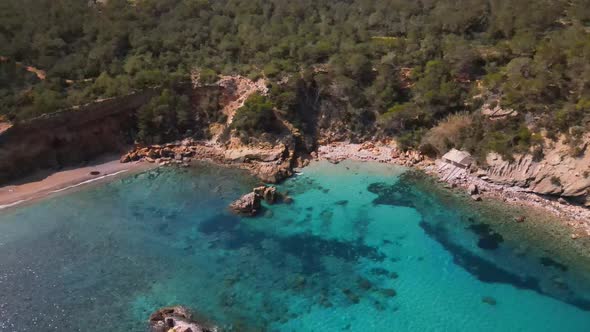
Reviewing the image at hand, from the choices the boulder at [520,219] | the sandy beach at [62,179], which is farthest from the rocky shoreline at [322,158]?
the boulder at [520,219]

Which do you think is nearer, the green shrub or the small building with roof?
the small building with roof

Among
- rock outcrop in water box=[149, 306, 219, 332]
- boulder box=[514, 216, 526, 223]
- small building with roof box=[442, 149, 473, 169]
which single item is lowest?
rock outcrop in water box=[149, 306, 219, 332]

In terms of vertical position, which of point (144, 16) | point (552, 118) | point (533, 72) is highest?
point (144, 16)

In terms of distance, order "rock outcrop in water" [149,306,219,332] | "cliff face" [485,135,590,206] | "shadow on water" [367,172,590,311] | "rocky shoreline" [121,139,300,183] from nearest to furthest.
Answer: "rock outcrop in water" [149,306,219,332] < "shadow on water" [367,172,590,311] < "cliff face" [485,135,590,206] < "rocky shoreline" [121,139,300,183]

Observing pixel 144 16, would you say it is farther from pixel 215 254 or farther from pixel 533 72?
pixel 533 72

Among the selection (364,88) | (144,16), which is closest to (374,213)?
(364,88)

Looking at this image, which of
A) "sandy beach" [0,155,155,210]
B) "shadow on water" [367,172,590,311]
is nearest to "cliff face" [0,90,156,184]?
"sandy beach" [0,155,155,210]

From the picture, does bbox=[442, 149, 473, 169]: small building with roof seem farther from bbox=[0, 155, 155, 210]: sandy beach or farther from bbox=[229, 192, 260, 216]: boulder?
bbox=[0, 155, 155, 210]: sandy beach
